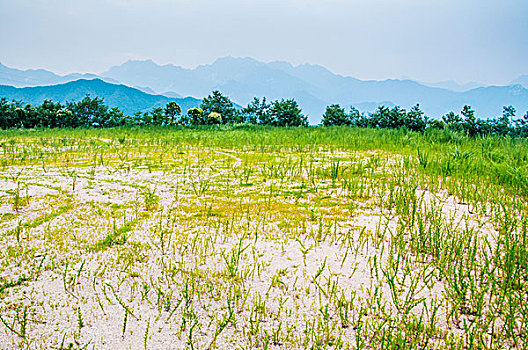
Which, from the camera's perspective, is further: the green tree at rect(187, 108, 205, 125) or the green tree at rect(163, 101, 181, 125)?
the green tree at rect(187, 108, 205, 125)

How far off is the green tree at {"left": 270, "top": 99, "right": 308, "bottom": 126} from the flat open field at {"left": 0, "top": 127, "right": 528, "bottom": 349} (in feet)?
69.5

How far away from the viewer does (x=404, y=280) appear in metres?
3.22

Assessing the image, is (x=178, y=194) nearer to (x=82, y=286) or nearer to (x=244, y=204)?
(x=244, y=204)

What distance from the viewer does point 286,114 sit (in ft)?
90.9

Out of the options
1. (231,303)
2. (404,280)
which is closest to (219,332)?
(231,303)

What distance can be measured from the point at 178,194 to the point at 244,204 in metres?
1.48

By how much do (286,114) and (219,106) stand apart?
629 cm

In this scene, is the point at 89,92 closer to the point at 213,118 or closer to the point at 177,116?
the point at 177,116

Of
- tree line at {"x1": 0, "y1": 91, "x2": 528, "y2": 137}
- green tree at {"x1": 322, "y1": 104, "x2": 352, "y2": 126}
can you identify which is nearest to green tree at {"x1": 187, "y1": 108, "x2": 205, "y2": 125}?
Result: tree line at {"x1": 0, "y1": 91, "x2": 528, "y2": 137}

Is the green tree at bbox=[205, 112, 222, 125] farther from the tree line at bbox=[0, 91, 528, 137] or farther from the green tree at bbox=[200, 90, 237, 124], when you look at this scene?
the green tree at bbox=[200, 90, 237, 124]

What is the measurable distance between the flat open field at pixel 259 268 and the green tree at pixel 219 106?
23.5 metres

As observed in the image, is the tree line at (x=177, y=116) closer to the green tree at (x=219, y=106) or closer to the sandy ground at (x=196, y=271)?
the green tree at (x=219, y=106)

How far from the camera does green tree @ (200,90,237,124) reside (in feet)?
98.3

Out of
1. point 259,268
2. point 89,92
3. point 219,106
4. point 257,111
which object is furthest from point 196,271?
point 89,92
